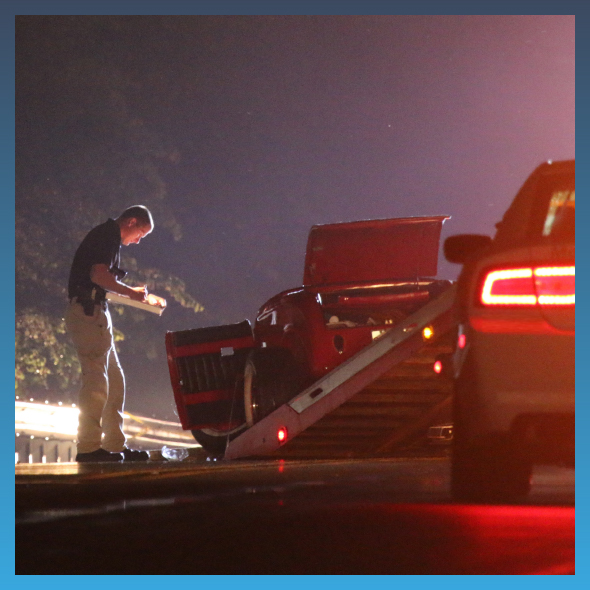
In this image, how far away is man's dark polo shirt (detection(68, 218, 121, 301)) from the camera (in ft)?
31.5

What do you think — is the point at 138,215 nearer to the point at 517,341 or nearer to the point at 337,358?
the point at 337,358

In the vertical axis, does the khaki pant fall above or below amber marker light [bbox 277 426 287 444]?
above

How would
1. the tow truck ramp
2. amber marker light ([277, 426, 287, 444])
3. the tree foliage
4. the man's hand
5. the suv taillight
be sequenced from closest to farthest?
1. the suv taillight
2. the tow truck ramp
3. amber marker light ([277, 426, 287, 444])
4. the man's hand
5. the tree foliage

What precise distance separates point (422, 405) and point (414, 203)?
44.5 m

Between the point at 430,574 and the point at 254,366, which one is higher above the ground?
the point at 254,366

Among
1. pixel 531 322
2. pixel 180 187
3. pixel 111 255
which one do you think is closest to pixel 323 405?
pixel 111 255

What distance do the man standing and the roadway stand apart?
1.05 m

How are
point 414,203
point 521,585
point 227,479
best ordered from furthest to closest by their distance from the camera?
point 414,203
point 227,479
point 521,585

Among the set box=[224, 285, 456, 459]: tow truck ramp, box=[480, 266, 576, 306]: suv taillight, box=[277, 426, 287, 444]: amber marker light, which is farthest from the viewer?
box=[277, 426, 287, 444]: amber marker light

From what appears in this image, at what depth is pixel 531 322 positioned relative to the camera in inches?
204

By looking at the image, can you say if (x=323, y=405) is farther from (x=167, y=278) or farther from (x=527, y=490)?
(x=167, y=278)

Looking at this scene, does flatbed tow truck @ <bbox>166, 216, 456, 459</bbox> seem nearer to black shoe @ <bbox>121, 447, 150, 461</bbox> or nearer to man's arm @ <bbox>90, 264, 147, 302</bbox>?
black shoe @ <bbox>121, 447, 150, 461</bbox>

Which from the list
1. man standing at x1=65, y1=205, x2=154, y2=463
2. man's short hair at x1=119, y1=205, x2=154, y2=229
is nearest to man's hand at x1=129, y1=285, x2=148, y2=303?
man standing at x1=65, y1=205, x2=154, y2=463

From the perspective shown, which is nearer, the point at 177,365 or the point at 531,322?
the point at 531,322
